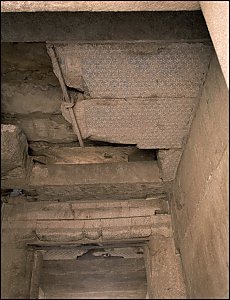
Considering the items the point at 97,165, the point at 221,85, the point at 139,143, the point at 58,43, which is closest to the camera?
the point at 221,85

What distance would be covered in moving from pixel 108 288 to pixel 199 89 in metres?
4.88

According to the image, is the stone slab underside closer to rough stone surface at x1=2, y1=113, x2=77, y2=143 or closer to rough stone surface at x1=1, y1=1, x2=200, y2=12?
rough stone surface at x1=2, y1=113, x2=77, y2=143

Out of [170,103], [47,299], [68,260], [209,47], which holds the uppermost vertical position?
[209,47]

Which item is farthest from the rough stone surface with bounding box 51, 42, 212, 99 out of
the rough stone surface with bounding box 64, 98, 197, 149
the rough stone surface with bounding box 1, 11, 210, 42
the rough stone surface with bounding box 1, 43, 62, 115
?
the rough stone surface with bounding box 1, 43, 62, 115

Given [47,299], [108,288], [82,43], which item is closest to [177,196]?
[82,43]

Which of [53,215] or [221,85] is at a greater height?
[221,85]

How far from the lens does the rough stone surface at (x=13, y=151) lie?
3.21 meters

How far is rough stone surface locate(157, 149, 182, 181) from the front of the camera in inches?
139

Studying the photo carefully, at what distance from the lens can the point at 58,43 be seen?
8.09ft

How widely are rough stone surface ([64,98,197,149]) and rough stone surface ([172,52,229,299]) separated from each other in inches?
5.8

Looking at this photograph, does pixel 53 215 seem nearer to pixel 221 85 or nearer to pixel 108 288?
pixel 221 85

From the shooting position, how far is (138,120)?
10.4 feet

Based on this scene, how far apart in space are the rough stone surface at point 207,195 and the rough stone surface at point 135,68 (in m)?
0.18

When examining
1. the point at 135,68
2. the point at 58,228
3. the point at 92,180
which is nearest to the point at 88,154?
the point at 92,180
